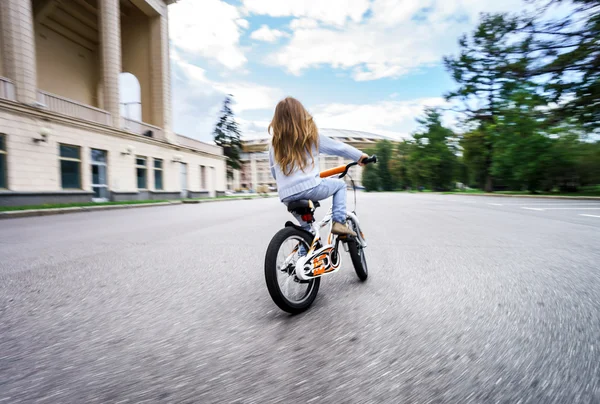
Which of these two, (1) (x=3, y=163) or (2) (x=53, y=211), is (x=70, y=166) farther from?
(2) (x=53, y=211)

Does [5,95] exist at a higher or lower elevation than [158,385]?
higher

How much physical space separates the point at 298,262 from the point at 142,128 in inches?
1009

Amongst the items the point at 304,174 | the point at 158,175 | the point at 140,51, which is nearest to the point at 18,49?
the point at 158,175

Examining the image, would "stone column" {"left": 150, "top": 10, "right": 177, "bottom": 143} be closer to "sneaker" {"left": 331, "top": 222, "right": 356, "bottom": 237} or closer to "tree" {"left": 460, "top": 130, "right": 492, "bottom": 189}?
"sneaker" {"left": 331, "top": 222, "right": 356, "bottom": 237}

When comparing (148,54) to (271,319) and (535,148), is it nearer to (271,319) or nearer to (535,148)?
(271,319)

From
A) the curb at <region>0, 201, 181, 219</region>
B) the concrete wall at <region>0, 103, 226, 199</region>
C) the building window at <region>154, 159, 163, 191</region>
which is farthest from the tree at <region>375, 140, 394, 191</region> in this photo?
the curb at <region>0, 201, 181, 219</region>

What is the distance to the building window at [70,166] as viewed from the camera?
1677 cm

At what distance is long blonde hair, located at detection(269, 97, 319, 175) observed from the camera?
262 centimetres

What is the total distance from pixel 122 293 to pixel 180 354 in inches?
56.2

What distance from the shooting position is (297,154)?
2621 mm

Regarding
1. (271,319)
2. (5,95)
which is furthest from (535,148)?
(5,95)

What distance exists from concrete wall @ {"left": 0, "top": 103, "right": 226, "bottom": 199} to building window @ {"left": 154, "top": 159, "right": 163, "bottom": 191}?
328mm

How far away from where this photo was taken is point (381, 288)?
9.57 ft

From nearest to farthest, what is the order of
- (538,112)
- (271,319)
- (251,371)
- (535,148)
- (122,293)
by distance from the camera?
(251,371) → (271,319) → (122,293) → (538,112) → (535,148)
